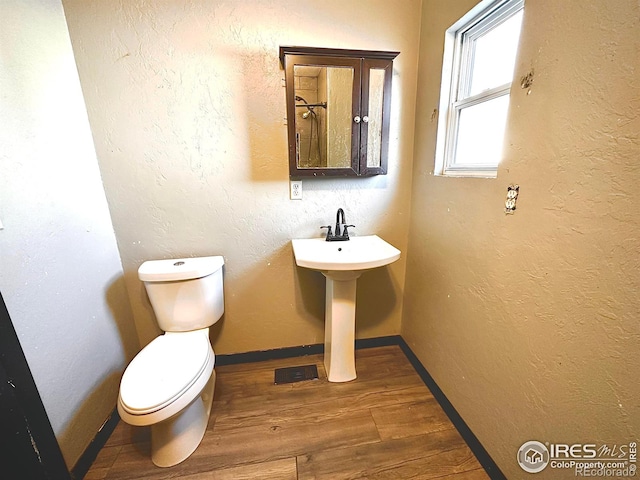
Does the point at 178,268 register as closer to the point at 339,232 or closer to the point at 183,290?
the point at 183,290

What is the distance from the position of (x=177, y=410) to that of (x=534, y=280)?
135cm

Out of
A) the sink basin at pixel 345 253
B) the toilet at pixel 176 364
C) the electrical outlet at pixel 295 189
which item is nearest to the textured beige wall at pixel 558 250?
the sink basin at pixel 345 253

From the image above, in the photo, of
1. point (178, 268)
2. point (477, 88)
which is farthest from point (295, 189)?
point (477, 88)

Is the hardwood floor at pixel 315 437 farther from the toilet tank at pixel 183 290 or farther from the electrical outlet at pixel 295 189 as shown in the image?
the electrical outlet at pixel 295 189

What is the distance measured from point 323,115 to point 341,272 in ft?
2.70

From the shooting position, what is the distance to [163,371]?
42.8 inches

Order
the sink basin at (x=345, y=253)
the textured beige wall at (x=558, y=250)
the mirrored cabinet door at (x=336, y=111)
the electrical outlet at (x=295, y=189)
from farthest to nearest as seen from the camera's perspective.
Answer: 1. the electrical outlet at (x=295, y=189)
2. the mirrored cabinet door at (x=336, y=111)
3. the sink basin at (x=345, y=253)
4. the textured beige wall at (x=558, y=250)

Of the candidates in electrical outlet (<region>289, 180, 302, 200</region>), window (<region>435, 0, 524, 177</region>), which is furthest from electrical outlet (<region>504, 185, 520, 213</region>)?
electrical outlet (<region>289, 180, 302, 200</region>)

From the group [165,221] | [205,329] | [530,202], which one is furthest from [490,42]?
[205,329]

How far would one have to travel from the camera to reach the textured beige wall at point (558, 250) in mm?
627

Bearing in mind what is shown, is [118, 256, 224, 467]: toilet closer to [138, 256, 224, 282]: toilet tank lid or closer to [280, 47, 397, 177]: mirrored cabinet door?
[138, 256, 224, 282]: toilet tank lid

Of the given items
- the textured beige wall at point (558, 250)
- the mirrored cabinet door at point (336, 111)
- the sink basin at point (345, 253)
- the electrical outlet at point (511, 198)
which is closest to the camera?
the textured beige wall at point (558, 250)

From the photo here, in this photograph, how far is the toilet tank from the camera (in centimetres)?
129

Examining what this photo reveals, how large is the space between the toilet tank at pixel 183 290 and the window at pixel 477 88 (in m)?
1.33
